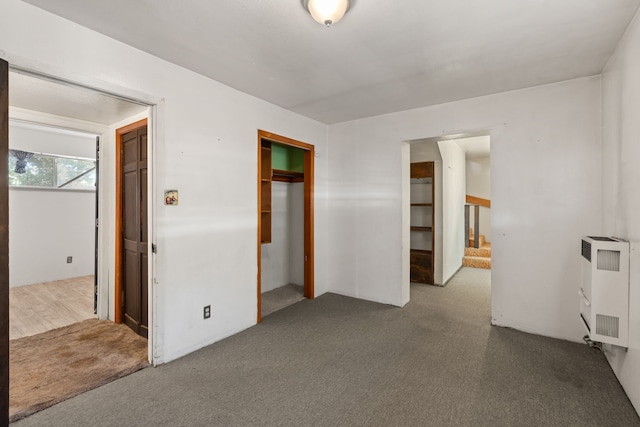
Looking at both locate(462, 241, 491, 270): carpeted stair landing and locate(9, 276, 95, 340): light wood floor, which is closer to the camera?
locate(9, 276, 95, 340): light wood floor

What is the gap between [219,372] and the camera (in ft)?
7.51

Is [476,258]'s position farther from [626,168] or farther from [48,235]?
[48,235]

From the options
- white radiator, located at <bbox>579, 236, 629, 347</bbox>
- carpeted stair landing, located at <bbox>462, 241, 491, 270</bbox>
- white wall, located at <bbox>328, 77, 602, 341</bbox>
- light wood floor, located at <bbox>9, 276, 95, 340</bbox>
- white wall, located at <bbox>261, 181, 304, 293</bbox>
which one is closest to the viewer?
white radiator, located at <bbox>579, 236, 629, 347</bbox>

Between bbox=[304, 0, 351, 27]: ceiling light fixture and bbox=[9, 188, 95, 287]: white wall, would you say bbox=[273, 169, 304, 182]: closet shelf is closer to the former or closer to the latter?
bbox=[304, 0, 351, 27]: ceiling light fixture

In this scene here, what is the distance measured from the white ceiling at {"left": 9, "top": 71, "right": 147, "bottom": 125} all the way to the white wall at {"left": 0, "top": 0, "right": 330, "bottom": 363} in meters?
0.37

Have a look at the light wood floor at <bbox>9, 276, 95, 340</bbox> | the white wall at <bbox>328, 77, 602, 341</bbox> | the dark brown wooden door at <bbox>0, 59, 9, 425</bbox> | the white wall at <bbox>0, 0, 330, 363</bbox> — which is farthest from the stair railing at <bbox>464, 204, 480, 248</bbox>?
the dark brown wooden door at <bbox>0, 59, 9, 425</bbox>

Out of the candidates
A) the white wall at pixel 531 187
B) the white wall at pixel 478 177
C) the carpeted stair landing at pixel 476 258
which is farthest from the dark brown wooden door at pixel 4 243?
the white wall at pixel 478 177

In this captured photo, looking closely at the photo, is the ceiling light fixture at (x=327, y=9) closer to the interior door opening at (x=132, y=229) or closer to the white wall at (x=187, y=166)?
the white wall at (x=187, y=166)

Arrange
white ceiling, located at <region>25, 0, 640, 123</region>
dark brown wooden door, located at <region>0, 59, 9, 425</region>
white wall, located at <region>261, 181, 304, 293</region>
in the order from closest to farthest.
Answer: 1. dark brown wooden door, located at <region>0, 59, 9, 425</region>
2. white ceiling, located at <region>25, 0, 640, 123</region>
3. white wall, located at <region>261, 181, 304, 293</region>

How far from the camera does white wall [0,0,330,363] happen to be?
73.2 inches

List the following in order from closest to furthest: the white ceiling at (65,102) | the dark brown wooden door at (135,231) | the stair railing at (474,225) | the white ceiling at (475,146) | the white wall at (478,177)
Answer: the white ceiling at (65,102)
the dark brown wooden door at (135,231)
the white ceiling at (475,146)
the stair railing at (474,225)
the white wall at (478,177)

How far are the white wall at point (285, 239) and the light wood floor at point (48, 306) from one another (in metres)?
2.31

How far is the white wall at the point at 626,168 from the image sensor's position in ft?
6.08

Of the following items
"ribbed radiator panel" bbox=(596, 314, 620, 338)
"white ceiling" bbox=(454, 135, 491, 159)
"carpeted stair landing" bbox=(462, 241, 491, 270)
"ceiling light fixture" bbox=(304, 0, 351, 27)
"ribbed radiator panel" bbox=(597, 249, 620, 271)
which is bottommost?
"carpeted stair landing" bbox=(462, 241, 491, 270)
